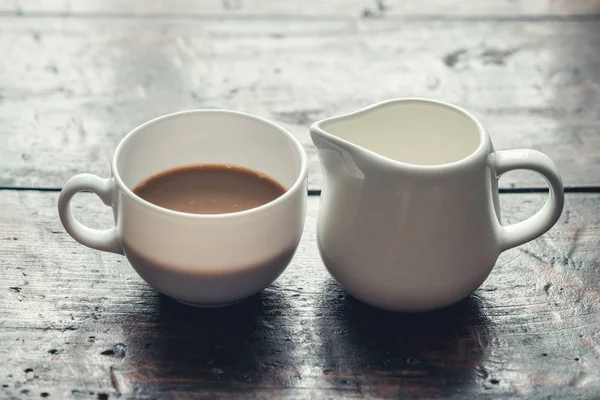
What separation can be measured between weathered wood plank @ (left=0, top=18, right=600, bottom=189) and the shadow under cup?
14 centimetres

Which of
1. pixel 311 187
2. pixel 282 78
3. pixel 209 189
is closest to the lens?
pixel 209 189

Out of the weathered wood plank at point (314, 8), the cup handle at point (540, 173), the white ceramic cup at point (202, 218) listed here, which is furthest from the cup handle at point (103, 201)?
the weathered wood plank at point (314, 8)

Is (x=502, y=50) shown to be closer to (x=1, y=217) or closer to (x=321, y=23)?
(x=321, y=23)

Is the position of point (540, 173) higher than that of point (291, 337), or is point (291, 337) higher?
point (540, 173)

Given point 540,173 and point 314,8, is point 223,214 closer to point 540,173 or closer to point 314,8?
point 540,173

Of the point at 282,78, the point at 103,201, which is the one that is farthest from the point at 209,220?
the point at 282,78

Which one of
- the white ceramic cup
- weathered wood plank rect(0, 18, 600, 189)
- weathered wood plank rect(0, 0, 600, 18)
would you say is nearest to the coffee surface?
the white ceramic cup

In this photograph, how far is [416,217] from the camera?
A: 564mm

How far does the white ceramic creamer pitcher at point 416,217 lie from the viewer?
1.84ft

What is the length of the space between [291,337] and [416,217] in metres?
0.13

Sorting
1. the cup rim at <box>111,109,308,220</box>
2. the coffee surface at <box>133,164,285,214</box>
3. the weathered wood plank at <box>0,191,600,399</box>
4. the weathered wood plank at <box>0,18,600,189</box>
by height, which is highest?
the cup rim at <box>111,109,308,220</box>

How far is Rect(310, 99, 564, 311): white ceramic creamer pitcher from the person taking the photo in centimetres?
56

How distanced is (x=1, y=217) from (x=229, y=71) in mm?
350

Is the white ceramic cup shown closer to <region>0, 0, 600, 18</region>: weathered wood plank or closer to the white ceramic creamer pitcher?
the white ceramic creamer pitcher
